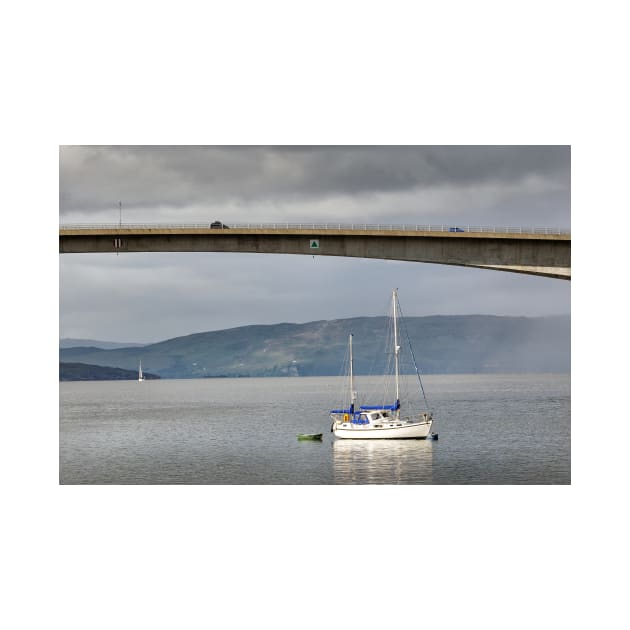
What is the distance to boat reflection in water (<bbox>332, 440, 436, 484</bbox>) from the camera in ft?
116

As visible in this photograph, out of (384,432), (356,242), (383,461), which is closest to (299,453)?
(383,461)

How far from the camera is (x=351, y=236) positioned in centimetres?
4062

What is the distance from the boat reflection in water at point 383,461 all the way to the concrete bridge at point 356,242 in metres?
8.64

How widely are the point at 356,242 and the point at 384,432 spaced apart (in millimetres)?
12542

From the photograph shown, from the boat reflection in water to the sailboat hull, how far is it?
16.2 inches

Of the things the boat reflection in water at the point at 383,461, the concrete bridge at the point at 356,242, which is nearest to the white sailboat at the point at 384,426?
the boat reflection in water at the point at 383,461

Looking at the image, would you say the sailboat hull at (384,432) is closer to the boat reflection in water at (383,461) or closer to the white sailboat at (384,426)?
the white sailboat at (384,426)

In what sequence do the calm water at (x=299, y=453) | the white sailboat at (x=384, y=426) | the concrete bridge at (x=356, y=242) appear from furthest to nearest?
the white sailboat at (x=384, y=426) → the concrete bridge at (x=356, y=242) → the calm water at (x=299, y=453)

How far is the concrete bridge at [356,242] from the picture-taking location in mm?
39000

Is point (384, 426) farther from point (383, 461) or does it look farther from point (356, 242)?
A: point (356, 242)

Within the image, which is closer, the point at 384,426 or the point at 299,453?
the point at 299,453

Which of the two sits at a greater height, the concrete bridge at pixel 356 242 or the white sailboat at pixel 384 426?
the concrete bridge at pixel 356 242

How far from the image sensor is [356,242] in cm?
4078
